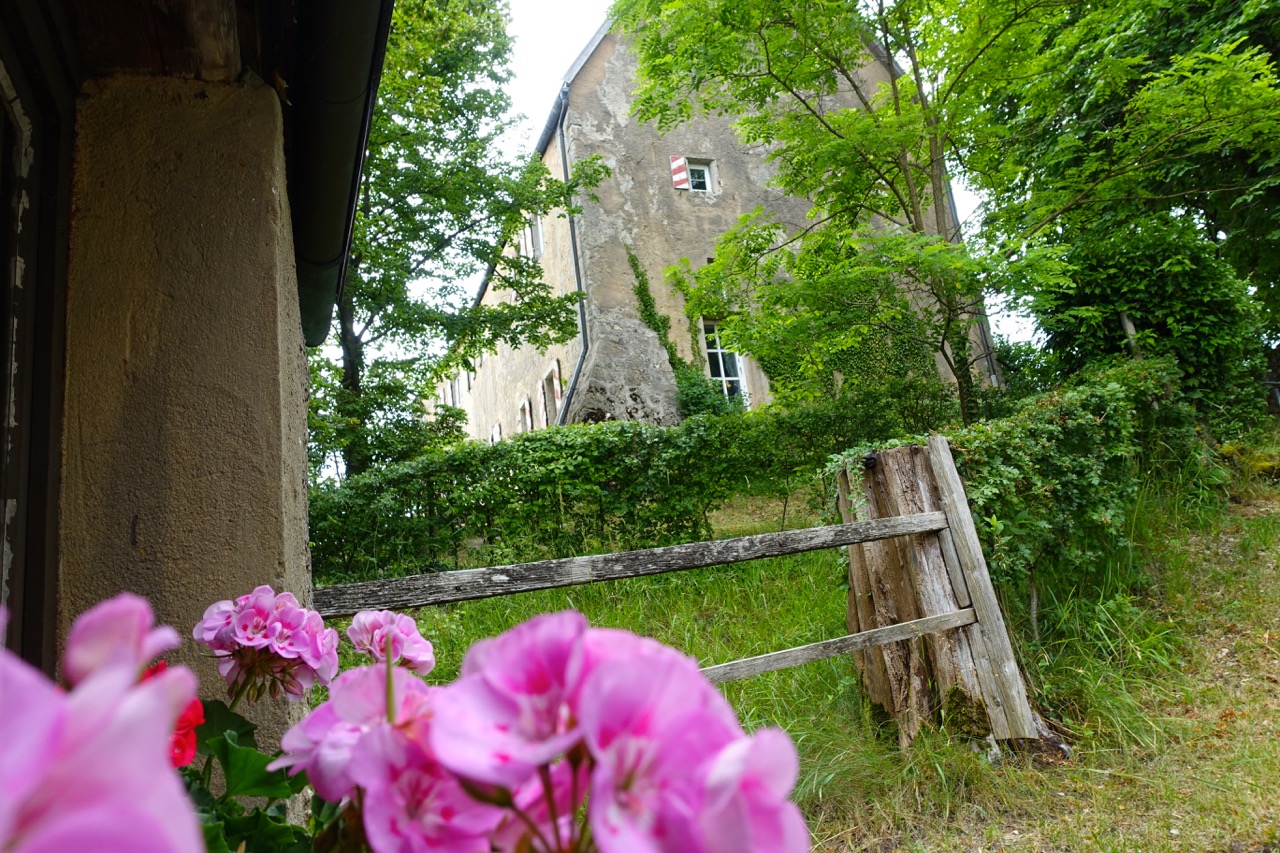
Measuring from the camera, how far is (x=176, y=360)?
171cm

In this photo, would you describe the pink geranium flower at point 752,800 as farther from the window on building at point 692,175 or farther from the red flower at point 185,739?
the window on building at point 692,175

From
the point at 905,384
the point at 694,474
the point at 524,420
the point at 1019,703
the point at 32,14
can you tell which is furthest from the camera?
the point at 524,420

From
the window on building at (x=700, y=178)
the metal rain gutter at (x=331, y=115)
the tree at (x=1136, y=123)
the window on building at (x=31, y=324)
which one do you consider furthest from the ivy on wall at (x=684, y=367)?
the window on building at (x=31, y=324)

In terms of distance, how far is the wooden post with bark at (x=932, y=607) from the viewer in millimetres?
3553

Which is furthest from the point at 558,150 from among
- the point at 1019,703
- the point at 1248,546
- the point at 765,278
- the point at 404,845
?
the point at 404,845

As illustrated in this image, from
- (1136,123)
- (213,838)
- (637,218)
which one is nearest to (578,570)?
(213,838)

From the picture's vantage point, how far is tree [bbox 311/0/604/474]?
9.72 metres

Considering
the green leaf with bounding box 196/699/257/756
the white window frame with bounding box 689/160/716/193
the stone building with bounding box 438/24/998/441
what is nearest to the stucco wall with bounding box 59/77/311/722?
the green leaf with bounding box 196/699/257/756

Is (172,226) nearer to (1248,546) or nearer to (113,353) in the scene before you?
(113,353)

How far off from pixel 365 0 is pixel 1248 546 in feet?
22.8

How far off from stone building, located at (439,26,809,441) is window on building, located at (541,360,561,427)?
0.03m

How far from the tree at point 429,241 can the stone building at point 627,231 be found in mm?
1363

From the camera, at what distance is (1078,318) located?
9641mm

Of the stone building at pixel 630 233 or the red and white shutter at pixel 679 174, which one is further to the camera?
the red and white shutter at pixel 679 174
